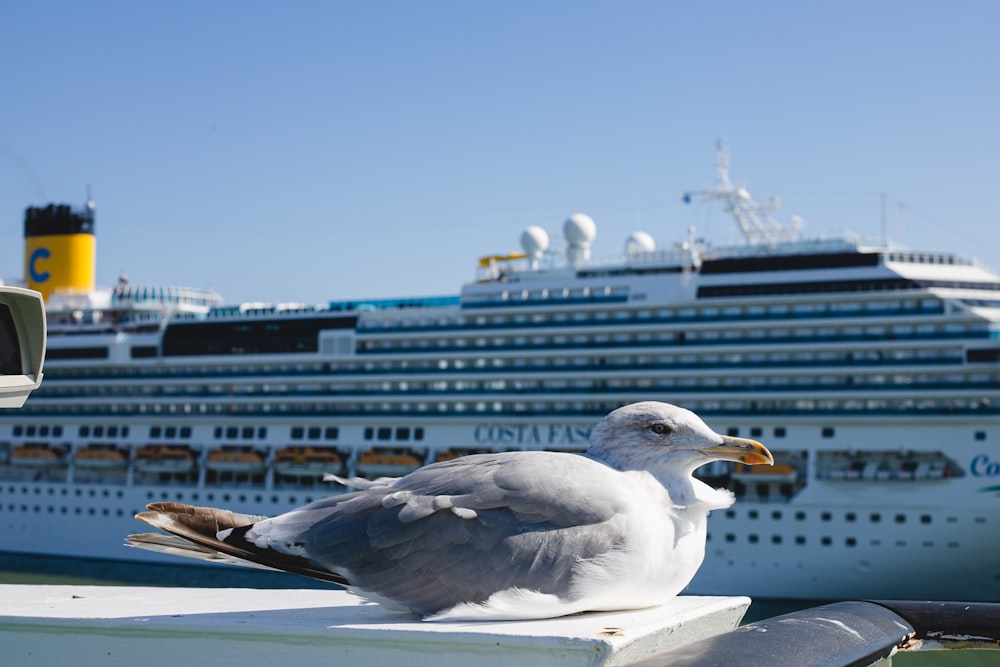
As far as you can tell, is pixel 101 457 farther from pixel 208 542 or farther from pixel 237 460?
pixel 208 542

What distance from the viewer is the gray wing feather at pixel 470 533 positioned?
2.94 meters

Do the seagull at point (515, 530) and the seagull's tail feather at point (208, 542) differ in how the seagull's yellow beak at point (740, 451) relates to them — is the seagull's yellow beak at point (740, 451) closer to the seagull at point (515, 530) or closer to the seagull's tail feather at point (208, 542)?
the seagull at point (515, 530)

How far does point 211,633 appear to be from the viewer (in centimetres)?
276

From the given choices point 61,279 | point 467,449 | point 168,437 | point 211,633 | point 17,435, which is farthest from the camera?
point 61,279

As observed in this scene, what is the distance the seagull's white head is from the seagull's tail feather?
846 mm

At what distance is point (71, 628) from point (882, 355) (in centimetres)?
2237

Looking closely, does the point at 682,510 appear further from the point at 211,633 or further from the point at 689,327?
the point at 689,327

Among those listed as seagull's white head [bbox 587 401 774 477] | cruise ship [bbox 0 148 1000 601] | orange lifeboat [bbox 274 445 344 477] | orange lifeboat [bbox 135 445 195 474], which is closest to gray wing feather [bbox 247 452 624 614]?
seagull's white head [bbox 587 401 774 477]

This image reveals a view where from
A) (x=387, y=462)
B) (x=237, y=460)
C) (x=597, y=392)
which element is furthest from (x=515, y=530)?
(x=237, y=460)

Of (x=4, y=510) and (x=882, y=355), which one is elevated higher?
(x=882, y=355)

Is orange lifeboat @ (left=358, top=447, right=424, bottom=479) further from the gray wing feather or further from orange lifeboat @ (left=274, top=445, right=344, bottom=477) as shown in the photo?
the gray wing feather

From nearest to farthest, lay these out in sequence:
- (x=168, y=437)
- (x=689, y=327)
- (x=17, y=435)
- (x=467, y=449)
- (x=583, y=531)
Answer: (x=583, y=531), (x=689, y=327), (x=467, y=449), (x=168, y=437), (x=17, y=435)

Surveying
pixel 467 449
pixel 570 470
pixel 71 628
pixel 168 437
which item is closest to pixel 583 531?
pixel 570 470

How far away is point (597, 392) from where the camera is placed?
1017 inches
